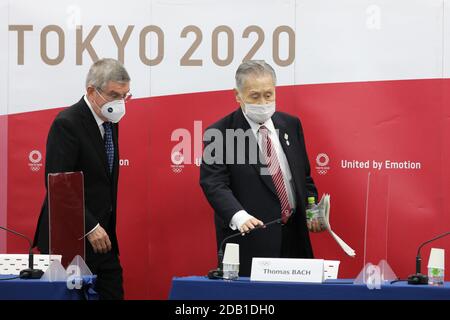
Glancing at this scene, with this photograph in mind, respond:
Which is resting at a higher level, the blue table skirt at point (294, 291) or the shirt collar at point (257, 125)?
the shirt collar at point (257, 125)

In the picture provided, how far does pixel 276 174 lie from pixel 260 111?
0.38 meters

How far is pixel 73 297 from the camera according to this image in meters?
4.54

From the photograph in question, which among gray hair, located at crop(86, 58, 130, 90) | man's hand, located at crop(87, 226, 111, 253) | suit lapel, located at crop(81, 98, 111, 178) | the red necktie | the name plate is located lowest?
the name plate

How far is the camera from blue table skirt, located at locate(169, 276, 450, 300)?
434 cm

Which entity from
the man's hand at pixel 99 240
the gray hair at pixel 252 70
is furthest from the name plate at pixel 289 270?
the gray hair at pixel 252 70

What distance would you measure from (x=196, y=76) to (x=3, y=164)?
139cm

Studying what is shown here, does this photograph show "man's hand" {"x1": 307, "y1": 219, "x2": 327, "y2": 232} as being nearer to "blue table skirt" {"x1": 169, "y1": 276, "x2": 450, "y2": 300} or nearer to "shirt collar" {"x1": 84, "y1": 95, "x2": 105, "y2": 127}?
"blue table skirt" {"x1": 169, "y1": 276, "x2": 450, "y2": 300}

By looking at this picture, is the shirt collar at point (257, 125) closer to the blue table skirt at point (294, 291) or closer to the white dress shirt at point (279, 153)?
the white dress shirt at point (279, 153)

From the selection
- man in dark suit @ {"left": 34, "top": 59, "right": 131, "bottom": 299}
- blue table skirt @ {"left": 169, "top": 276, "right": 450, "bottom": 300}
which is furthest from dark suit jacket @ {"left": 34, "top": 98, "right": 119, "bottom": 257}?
blue table skirt @ {"left": 169, "top": 276, "right": 450, "bottom": 300}

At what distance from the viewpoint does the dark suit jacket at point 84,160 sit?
5.55 meters

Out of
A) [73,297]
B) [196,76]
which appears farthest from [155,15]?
[73,297]

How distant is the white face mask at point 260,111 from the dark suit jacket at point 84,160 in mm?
878

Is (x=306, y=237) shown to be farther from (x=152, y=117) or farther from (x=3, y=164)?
(x=3, y=164)

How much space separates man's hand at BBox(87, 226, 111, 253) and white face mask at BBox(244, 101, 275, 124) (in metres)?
1.10
